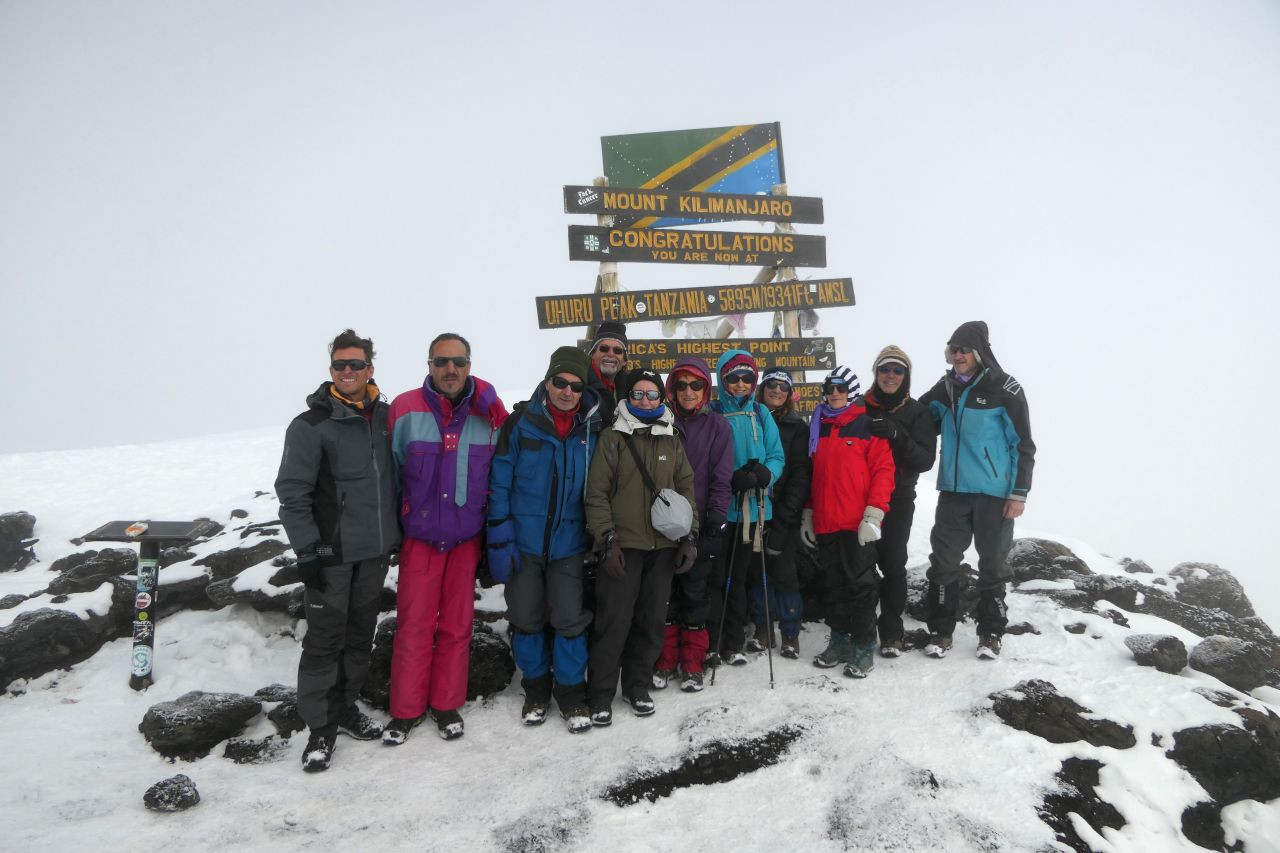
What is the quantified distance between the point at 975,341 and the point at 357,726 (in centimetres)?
611

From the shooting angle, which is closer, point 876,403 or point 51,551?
point 876,403

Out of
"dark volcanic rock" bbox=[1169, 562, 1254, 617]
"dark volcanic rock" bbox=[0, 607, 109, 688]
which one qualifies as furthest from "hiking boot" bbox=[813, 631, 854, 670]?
"dark volcanic rock" bbox=[0, 607, 109, 688]

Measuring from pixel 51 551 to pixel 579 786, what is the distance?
1203 cm

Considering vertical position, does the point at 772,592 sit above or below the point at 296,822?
above

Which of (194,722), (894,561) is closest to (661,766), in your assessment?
(894,561)

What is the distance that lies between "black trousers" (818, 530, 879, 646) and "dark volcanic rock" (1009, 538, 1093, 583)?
3704 mm

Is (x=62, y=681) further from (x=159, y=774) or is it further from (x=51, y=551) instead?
(x=51, y=551)

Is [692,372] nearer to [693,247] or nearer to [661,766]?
[661,766]

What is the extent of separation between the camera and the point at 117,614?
614cm

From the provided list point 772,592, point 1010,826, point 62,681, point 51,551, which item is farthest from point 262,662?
point 51,551

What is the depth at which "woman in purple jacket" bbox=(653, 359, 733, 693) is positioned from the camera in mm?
5023

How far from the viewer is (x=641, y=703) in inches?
187

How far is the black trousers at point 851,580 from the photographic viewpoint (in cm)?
525

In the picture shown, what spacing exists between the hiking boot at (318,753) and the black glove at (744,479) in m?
3.51
